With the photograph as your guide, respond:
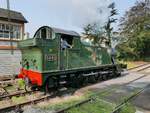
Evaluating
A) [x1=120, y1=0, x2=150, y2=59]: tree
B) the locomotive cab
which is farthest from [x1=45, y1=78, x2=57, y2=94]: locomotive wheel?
[x1=120, y1=0, x2=150, y2=59]: tree

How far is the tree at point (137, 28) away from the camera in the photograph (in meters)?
34.2

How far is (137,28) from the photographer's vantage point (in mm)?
35250

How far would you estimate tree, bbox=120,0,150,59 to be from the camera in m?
34.2

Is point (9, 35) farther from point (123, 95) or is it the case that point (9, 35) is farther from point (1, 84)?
point (123, 95)

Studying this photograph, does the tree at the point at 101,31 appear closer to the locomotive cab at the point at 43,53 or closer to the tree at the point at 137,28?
the tree at the point at 137,28

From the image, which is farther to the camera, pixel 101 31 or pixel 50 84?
pixel 101 31

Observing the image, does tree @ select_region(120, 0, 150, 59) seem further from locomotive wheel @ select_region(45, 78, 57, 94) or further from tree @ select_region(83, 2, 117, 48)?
locomotive wheel @ select_region(45, 78, 57, 94)

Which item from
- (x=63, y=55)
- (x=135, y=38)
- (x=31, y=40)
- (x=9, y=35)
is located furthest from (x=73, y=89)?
(x=135, y=38)

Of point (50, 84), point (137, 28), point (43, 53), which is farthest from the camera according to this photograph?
point (137, 28)

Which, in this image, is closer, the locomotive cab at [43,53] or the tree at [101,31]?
the locomotive cab at [43,53]

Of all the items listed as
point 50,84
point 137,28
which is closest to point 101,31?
point 137,28

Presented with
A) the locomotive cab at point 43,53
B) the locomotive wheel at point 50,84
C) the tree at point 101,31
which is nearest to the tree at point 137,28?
the tree at point 101,31

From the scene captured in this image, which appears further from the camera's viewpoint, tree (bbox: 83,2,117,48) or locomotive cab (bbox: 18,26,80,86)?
tree (bbox: 83,2,117,48)

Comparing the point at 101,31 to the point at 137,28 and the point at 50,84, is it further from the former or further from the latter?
the point at 50,84
